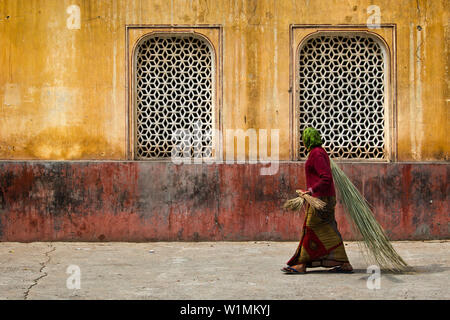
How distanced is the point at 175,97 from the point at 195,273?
127 inches

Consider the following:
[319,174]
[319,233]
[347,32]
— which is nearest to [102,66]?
[347,32]

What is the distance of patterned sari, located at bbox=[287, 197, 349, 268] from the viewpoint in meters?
6.59

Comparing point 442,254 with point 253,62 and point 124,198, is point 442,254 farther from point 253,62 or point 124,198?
point 124,198

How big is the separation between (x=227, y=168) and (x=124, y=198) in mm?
1504

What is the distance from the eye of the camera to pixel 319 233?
6.62m

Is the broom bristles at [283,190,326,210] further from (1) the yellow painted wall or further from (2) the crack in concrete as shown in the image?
(2) the crack in concrete

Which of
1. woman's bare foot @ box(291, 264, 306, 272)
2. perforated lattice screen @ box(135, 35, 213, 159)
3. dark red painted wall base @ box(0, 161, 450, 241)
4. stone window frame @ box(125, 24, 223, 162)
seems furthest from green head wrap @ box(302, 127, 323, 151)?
perforated lattice screen @ box(135, 35, 213, 159)

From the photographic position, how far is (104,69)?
29.5 ft

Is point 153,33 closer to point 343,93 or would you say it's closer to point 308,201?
point 343,93

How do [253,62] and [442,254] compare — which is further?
[253,62]

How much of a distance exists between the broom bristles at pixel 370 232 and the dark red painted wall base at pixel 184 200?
2178mm

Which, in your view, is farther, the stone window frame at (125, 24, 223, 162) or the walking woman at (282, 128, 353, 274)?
the stone window frame at (125, 24, 223, 162)
